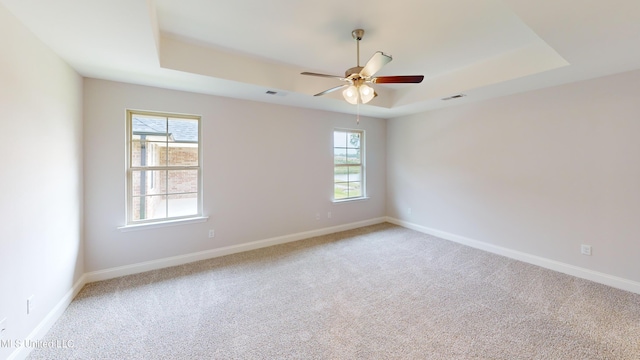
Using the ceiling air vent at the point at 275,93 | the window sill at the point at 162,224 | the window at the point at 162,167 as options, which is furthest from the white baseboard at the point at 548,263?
the window at the point at 162,167

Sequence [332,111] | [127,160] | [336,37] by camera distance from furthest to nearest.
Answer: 1. [332,111]
2. [127,160]
3. [336,37]

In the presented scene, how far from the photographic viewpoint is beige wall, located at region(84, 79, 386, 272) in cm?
294

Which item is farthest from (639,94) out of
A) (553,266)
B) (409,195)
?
(409,195)

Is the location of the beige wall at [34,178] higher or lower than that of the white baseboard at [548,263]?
higher

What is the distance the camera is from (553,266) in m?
3.25

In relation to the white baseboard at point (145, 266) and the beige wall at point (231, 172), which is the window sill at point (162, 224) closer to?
the beige wall at point (231, 172)

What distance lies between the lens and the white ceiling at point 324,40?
5.62 feet

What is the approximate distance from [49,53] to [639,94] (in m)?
5.77

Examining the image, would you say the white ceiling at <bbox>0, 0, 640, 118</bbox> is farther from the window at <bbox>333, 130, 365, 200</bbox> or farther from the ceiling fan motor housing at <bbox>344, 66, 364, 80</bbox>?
the window at <bbox>333, 130, 365, 200</bbox>

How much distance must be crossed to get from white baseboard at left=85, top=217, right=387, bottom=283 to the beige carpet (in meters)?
0.12

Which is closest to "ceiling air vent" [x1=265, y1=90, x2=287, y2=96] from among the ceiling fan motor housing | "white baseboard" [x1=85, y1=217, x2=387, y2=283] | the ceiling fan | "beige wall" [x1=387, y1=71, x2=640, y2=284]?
the ceiling fan

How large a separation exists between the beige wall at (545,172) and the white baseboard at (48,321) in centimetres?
519

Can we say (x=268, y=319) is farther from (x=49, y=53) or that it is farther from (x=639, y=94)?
(x=639, y=94)

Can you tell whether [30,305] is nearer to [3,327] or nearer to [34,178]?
[3,327]
